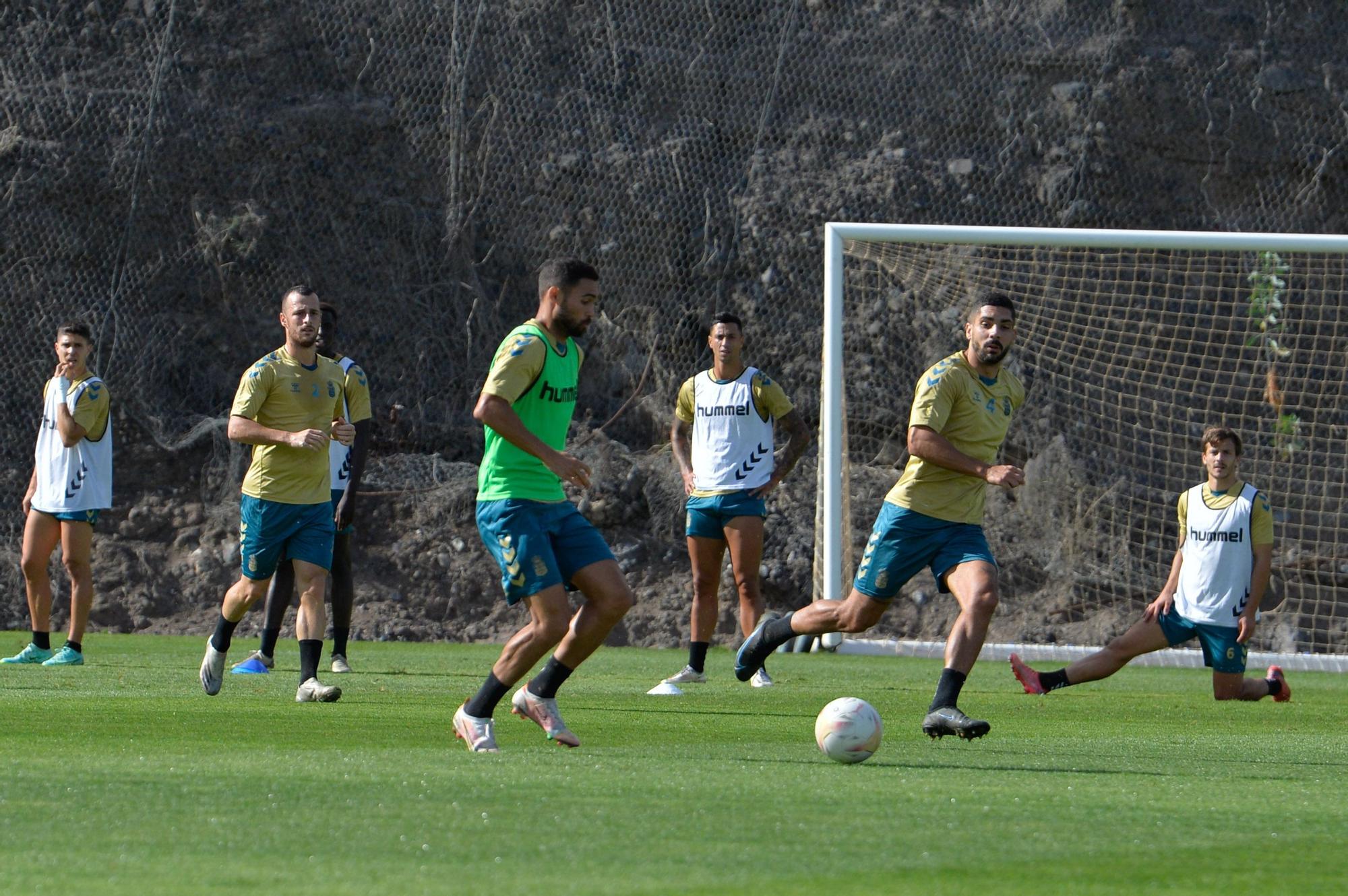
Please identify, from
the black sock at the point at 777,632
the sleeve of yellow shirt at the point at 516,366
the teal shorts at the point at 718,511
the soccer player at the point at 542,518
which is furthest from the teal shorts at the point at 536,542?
the teal shorts at the point at 718,511

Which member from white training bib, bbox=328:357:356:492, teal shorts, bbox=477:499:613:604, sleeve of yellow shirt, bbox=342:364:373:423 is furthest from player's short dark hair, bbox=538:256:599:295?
white training bib, bbox=328:357:356:492

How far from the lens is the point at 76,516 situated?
11.8 m

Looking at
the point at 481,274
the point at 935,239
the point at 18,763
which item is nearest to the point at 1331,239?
the point at 935,239

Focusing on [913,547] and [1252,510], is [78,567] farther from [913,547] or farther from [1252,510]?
[1252,510]

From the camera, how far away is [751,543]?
36.5ft

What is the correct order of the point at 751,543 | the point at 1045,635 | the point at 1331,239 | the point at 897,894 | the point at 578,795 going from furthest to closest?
the point at 1045,635
the point at 1331,239
the point at 751,543
the point at 578,795
the point at 897,894

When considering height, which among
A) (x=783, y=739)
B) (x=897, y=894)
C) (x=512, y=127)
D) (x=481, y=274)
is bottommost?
(x=783, y=739)

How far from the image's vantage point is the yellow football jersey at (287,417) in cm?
933

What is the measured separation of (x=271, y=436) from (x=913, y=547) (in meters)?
3.34

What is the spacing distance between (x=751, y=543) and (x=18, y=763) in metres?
5.95

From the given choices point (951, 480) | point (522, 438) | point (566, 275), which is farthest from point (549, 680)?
point (951, 480)

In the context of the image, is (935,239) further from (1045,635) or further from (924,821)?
(924,821)

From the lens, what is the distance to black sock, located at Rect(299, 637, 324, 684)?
902cm

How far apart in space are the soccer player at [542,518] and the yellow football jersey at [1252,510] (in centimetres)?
575
